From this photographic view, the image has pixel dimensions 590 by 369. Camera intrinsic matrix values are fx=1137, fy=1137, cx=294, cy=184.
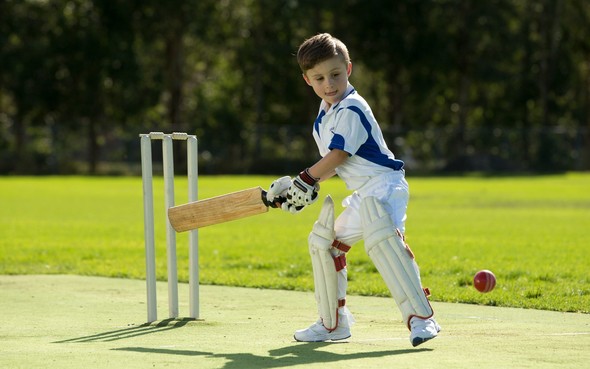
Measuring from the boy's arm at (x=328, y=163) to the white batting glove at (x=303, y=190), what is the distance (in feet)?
0.12

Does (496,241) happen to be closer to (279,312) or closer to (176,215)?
(279,312)

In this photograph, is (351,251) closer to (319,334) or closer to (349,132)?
(319,334)

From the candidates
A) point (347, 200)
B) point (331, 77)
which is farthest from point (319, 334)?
point (331, 77)

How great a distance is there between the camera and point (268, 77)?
174 ft

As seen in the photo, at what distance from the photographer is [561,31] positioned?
182ft

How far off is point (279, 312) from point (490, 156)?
40958 mm

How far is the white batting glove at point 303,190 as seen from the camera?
256 inches

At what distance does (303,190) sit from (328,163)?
0.71 feet

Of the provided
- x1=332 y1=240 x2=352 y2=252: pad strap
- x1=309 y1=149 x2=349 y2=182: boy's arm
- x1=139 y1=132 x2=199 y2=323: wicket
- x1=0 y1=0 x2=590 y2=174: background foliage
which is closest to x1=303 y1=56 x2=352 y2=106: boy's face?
x1=309 y1=149 x2=349 y2=182: boy's arm

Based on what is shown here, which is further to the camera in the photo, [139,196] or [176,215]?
[139,196]

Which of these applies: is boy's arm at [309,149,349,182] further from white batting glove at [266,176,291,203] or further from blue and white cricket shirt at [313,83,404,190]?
white batting glove at [266,176,291,203]

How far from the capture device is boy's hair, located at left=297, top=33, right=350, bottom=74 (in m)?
6.66

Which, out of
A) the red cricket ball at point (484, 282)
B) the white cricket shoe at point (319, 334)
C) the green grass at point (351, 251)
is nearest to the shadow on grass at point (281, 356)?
the white cricket shoe at point (319, 334)

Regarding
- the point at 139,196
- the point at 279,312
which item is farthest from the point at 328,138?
the point at 139,196
